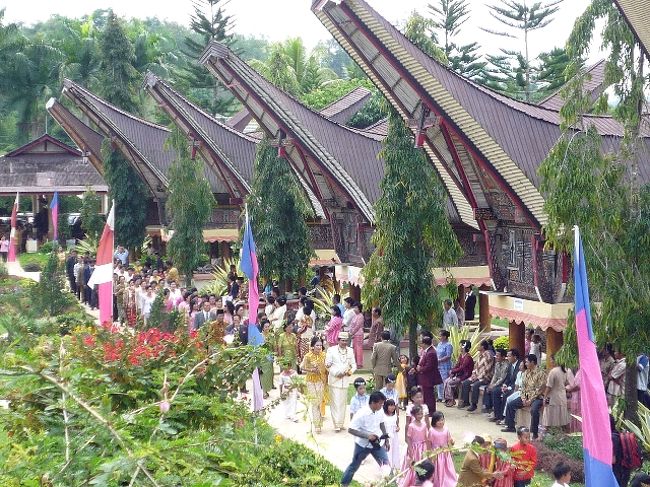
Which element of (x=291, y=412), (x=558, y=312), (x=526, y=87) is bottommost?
(x=291, y=412)

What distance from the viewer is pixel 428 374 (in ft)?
51.3

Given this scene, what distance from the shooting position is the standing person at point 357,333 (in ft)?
65.1

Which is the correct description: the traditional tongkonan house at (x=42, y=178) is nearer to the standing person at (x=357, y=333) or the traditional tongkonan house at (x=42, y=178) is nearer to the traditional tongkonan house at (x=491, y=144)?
the standing person at (x=357, y=333)

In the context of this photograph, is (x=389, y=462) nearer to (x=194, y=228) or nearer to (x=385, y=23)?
(x=385, y=23)

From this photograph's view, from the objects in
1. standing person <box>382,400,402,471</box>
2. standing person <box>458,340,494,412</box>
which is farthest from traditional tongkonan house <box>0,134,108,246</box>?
standing person <box>382,400,402,471</box>

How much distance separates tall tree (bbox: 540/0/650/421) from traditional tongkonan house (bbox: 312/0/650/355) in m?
3.23

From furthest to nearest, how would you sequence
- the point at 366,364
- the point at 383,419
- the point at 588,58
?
the point at 366,364 → the point at 588,58 → the point at 383,419

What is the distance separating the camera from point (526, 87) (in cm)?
4222

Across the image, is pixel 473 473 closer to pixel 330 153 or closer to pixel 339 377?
pixel 339 377

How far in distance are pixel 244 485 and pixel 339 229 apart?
60.3ft

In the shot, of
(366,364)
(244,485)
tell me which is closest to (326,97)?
(366,364)

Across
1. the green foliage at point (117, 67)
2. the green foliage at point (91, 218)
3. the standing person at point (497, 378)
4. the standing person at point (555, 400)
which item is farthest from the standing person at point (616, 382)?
the green foliage at point (117, 67)

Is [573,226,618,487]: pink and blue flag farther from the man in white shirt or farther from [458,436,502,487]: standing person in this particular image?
the man in white shirt

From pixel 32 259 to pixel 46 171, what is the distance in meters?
5.37
